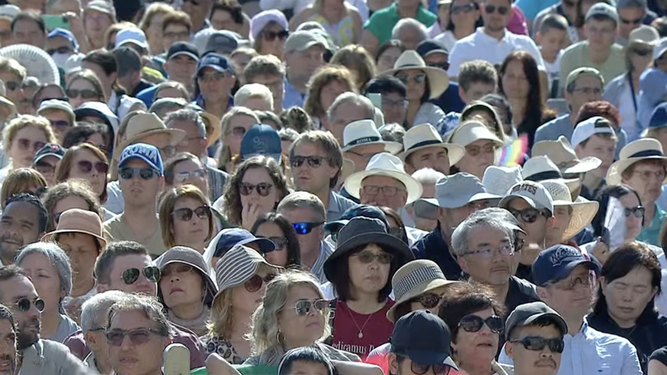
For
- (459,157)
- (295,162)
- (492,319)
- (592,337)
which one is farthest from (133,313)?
(459,157)

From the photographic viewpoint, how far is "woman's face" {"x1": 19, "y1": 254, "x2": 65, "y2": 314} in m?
8.82

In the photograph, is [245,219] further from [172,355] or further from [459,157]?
[172,355]

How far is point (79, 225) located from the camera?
994cm

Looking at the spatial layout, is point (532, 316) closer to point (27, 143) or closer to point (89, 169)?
point (89, 169)

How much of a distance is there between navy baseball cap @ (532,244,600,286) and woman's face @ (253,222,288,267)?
4.40 feet

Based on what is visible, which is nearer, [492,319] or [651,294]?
[492,319]

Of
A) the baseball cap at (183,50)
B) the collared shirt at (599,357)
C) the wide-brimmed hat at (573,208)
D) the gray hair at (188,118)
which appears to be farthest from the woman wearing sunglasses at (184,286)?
the baseball cap at (183,50)

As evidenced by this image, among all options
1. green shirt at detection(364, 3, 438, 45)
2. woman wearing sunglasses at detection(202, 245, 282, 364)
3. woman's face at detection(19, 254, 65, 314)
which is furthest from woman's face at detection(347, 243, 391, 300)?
green shirt at detection(364, 3, 438, 45)

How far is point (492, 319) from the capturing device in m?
8.38

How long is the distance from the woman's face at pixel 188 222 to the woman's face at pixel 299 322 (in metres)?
2.22

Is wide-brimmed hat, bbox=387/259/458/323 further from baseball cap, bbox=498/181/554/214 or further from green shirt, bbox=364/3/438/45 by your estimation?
green shirt, bbox=364/3/438/45

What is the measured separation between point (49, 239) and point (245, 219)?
143 centimetres

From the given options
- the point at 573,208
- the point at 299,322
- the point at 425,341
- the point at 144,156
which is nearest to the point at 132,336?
the point at 299,322

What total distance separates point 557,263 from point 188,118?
4012 millimetres
